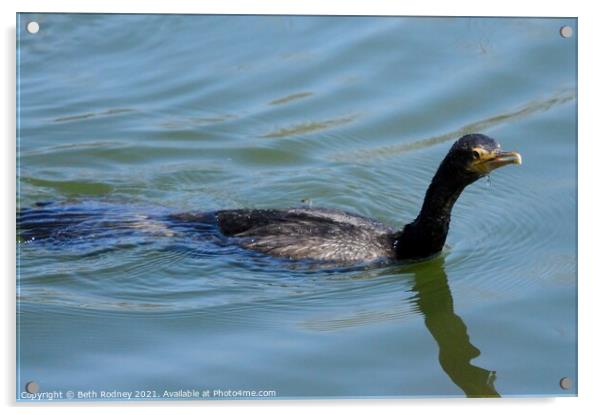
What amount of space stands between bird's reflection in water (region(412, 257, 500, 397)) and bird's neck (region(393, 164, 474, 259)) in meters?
0.17

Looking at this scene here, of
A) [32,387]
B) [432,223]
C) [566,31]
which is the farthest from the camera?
[432,223]

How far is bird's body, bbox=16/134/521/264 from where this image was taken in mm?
11352

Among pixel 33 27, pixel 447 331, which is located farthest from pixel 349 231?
pixel 33 27

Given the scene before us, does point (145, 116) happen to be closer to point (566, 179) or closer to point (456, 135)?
point (456, 135)

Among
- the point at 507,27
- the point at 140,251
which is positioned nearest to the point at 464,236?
the point at 507,27

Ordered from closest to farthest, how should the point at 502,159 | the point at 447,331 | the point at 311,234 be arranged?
the point at 447,331, the point at 502,159, the point at 311,234

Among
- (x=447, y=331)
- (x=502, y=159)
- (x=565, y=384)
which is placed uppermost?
(x=502, y=159)

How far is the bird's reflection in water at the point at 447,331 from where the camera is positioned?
357 inches

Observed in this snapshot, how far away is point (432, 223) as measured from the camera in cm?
1146

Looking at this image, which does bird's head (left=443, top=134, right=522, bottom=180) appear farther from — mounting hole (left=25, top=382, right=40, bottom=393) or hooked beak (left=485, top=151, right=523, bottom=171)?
mounting hole (left=25, top=382, right=40, bottom=393)

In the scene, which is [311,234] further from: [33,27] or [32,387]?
[32,387]

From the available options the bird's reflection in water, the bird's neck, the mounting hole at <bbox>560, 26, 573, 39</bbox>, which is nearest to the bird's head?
the bird's neck

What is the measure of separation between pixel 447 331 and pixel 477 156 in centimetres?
157

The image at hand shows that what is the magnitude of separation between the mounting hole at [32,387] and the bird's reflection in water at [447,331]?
2908 mm
